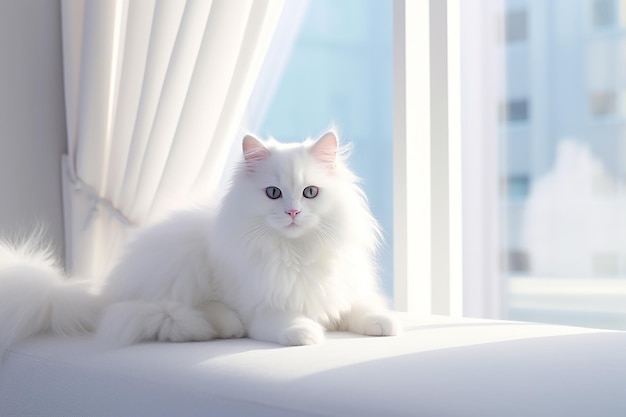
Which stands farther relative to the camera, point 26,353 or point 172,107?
point 172,107

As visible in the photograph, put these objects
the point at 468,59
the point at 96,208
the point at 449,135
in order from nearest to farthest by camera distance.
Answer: the point at 449,135
the point at 96,208
the point at 468,59

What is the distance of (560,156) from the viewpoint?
399 centimetres

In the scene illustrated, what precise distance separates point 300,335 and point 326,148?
45cm

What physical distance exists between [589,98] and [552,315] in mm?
1273

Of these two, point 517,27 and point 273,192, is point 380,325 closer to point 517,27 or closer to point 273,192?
point 273,192

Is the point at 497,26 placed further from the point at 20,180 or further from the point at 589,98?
the point at 20,180

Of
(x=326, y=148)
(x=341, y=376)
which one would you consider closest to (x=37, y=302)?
(x=326, y=148)

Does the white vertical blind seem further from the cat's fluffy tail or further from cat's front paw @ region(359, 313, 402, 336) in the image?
the cat's fluffy tail

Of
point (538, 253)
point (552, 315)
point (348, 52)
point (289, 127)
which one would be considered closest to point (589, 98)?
point (538, 253)

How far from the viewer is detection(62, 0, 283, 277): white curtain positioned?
222cm

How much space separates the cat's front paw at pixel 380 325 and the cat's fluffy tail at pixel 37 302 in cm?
67

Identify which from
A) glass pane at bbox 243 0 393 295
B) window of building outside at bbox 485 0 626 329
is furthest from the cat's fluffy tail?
glass pane at bbox 243 0 393 295

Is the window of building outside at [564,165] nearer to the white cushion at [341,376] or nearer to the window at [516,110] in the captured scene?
the window at [516,110]

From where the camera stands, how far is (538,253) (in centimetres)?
395
